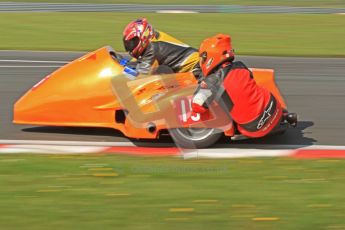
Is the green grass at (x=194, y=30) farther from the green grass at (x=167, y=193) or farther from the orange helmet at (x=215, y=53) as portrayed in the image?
the green grass at (x=167, y=193)

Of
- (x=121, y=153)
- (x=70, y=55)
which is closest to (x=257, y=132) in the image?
(x=121, y=153)

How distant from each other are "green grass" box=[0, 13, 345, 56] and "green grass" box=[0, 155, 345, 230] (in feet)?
31.5

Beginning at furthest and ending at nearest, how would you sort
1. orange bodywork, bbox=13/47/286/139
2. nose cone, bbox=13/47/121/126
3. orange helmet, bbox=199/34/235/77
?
1. nose cone, bbox=13/47/121/126
2. orange bodywork, bbox=13/47/286/139
3. orange helmet, bbox=199/34/235/77

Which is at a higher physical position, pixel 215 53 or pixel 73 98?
pixel 215 53

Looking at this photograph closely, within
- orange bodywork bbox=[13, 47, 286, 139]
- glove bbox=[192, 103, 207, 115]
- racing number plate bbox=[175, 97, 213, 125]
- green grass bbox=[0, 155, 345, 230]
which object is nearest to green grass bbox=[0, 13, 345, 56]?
orange bodywork bbox=[13, 47, 286, 139]

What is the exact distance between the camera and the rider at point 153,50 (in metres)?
8.66

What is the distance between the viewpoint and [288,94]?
1155 centimetres

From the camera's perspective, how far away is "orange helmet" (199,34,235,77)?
7.99m

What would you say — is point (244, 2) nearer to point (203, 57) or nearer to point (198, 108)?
point (203, 57)

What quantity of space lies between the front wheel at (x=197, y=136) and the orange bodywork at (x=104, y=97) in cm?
17

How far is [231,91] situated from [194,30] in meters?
12.6

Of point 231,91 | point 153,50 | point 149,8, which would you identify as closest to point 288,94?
point 153,50

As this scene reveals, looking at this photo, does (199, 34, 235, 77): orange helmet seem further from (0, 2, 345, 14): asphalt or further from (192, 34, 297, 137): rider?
(0, 2, 345, 14): asphalt

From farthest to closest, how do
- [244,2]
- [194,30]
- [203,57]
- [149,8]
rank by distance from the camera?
[244,2], [149,8], [194,30], [203,57]
